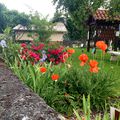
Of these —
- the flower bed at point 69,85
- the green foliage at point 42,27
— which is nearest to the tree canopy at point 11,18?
the green foliage at point 42,27

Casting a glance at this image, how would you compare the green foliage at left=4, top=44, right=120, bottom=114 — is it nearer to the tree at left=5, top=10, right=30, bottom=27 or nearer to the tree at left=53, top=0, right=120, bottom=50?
the tree at left=53, top=0, right=120, bottom=50

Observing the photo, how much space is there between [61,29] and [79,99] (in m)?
58.6

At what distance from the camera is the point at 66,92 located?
5.93 metres

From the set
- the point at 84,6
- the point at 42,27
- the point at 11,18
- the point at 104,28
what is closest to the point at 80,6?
the point at 84,6

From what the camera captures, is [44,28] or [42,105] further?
[44,28]

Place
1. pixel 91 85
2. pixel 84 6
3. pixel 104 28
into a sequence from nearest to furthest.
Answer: pixel 91 85, pixel 84 6, pixel 104 28

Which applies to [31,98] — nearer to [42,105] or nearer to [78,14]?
[42,105]

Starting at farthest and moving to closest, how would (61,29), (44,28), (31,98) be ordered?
(61,29) < (44,28) < (31,98)

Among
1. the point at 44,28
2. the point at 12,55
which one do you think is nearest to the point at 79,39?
the point at 44,28

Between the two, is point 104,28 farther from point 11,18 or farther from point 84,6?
point 11,18

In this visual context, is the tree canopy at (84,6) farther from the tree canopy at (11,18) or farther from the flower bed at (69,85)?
the tree canopy at (11,18)

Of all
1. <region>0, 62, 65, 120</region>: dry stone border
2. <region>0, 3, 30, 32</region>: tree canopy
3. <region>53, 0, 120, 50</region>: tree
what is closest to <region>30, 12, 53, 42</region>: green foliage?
<region>53, 0, 120, 50</region>: tree

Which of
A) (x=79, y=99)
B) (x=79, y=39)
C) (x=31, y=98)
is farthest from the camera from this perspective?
(x=79, y=39)

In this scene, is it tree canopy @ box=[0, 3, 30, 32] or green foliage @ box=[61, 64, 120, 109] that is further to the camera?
tree canopy @ box=[0, 3, 30, 32]
